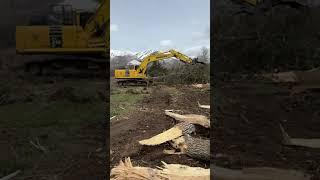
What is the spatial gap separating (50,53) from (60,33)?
0.76 metres

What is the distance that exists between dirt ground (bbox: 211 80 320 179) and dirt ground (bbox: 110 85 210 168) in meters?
0.49

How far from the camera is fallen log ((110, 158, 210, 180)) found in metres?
3.94

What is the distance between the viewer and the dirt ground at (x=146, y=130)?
16.2 feet

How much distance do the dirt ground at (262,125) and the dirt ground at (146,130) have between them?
0.49m

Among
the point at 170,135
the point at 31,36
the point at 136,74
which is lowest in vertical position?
the point at 170,135

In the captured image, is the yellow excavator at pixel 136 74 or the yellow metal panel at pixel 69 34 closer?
the yellow metal panel at pixel 69 34

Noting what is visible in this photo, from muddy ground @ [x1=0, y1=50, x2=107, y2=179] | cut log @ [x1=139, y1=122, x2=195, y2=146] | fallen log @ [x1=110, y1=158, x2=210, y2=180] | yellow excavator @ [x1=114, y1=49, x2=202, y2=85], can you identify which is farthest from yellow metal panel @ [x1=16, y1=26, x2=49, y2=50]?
yellow excavator @ [x1=114, y1=49, x2=202, y2=85]

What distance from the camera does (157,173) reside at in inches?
161

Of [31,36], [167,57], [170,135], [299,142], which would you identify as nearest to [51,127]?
[31,36]

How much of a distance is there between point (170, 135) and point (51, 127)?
1.59 metres

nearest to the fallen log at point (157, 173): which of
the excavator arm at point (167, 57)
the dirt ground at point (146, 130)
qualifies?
the dirt ground at point (146, 130)

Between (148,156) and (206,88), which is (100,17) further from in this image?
(206,88)

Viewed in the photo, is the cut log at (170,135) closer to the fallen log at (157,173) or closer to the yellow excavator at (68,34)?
the fallen log at (157,173)

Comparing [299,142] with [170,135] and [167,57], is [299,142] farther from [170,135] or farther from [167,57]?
[167,57]
